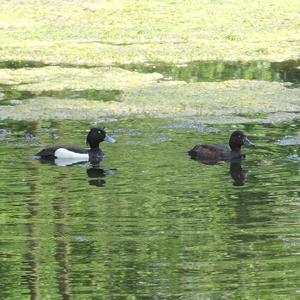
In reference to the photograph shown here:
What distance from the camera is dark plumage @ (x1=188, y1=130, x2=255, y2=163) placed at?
52.6 feet

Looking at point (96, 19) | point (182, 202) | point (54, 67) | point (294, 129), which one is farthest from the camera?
point (96, 19)

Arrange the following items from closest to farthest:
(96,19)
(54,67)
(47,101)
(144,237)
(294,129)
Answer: (144,237), (294,129), (47,101), (54,67), (96,19)

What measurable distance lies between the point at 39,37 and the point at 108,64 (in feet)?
14.5

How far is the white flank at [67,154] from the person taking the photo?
16250mm

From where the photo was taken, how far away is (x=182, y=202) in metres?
13.2

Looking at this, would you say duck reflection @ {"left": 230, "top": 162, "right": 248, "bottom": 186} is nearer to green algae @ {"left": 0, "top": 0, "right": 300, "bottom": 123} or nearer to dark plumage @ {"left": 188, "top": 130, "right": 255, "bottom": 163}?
dark plumage @ {"left": 188, "top": 130, "right": 255, "bottom": 163}

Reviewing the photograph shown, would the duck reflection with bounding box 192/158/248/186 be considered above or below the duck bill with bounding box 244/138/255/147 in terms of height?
below

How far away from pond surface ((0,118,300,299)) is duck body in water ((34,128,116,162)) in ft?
0.66

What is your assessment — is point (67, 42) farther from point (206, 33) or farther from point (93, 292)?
point (93, 292)

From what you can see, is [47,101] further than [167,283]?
Yes

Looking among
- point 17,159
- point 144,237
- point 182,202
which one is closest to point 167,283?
point 144,237

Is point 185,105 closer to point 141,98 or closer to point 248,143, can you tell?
point 141,98

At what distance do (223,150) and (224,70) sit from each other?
26.7 ft

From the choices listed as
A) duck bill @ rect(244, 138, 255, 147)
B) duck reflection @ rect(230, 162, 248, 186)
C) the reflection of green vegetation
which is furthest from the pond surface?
the reflection of green vegetation
